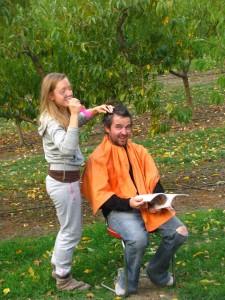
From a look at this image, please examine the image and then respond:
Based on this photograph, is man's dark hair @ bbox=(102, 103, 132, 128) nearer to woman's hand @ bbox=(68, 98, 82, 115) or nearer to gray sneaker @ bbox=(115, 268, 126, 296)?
woman's hand @ bbox=(68, 98, 82, 115)

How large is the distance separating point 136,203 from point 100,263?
1.25 meters

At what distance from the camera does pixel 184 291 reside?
498cm

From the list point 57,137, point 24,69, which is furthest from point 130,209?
point 24,69

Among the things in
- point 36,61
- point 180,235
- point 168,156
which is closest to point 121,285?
point 180,235

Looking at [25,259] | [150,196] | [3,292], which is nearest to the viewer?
[150,196]

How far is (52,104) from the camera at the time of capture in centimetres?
494

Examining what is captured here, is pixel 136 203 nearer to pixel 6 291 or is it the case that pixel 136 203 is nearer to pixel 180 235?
pixel 180 235

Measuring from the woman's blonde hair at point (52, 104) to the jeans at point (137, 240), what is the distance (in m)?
0.83

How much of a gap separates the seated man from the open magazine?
5cm

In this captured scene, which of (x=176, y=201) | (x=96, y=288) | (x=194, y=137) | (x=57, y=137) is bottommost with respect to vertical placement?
(x=194, y=137)

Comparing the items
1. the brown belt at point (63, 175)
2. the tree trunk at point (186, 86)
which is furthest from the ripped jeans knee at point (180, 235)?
the tree trunk at point (186, 86)

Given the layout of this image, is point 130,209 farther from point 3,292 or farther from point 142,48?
point 142,48

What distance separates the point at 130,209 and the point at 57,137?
2.61ft

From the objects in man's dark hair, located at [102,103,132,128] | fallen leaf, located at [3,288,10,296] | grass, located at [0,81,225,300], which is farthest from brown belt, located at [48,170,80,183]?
fallen leaf, located at [3,288,10,296]
